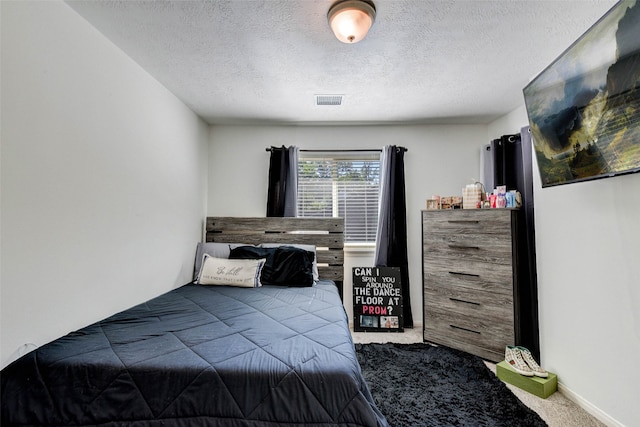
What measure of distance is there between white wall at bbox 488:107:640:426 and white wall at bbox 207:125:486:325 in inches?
47.2

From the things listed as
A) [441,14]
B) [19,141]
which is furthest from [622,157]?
[19,141]

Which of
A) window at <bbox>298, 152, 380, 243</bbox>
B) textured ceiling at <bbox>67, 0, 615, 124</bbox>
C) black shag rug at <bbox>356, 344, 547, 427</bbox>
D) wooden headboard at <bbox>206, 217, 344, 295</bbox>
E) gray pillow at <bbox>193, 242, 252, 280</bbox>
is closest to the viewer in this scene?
textured ceiling at <bbox>67, 0, 615, 124</bbox>

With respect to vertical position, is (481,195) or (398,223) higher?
(481,195)

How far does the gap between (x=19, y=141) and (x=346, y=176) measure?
9.03 feet

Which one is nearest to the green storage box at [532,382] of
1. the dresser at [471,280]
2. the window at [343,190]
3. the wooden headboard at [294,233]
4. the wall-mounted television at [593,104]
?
the dresser at [471,280]

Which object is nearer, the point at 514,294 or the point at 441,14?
the point at 441,14

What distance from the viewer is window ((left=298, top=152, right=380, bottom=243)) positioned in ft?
11.3

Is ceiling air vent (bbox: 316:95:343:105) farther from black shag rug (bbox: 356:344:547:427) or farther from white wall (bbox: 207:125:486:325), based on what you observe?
black shag rug (bbox: 356:344:547:427)

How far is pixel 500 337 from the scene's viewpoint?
2.38 m

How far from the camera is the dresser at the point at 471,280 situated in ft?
7.79

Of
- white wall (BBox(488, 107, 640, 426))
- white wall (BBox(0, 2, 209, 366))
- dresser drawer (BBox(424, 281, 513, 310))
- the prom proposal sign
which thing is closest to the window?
the prom proposal sign

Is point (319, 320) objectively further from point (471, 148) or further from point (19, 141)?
point (471, 148)

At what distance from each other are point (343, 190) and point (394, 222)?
718mm

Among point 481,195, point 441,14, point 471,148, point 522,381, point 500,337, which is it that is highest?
point 441,14
